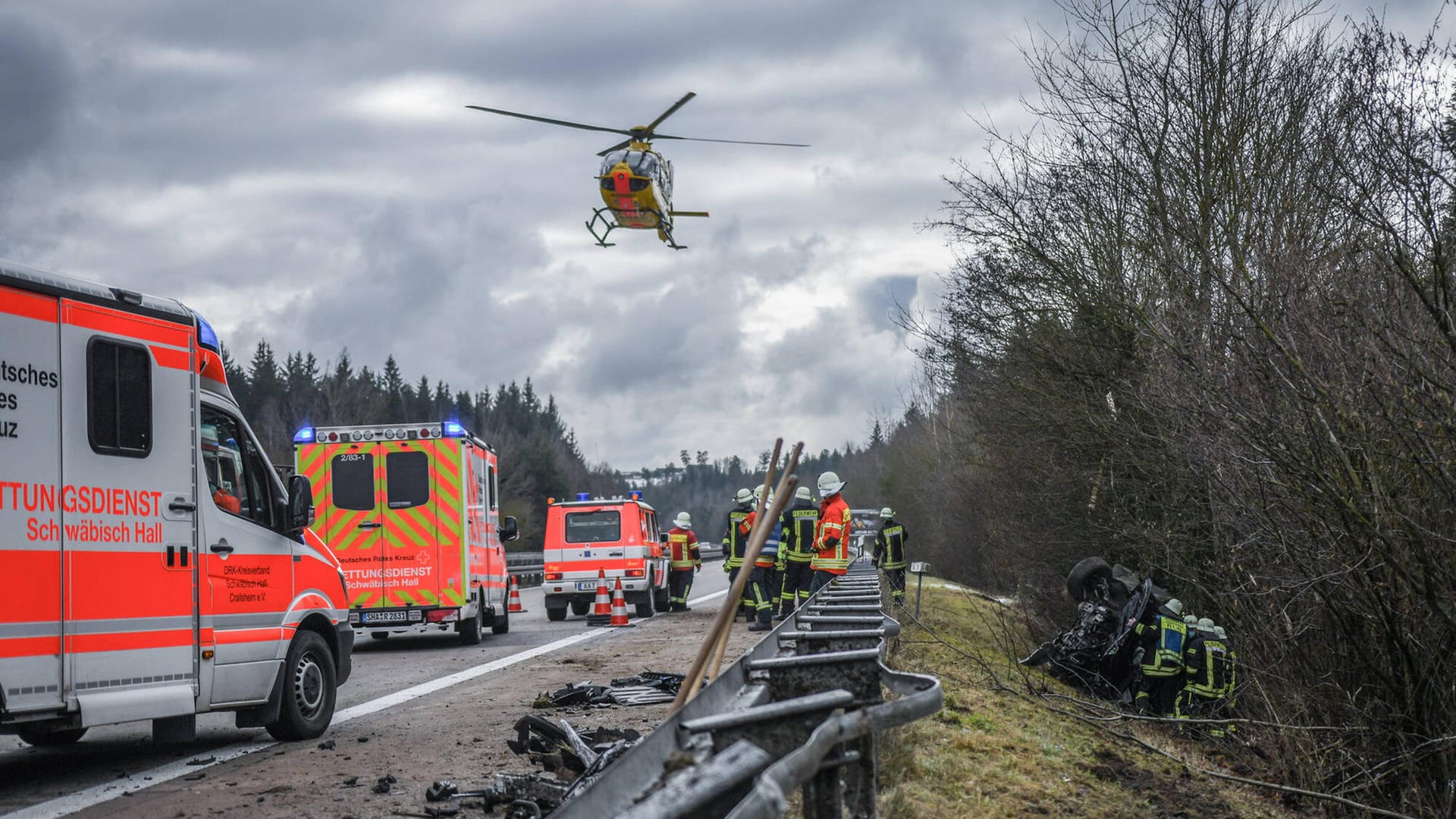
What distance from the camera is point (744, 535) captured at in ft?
57.8

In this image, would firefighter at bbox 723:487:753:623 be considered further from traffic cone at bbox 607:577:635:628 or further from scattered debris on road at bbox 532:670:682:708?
scattered debris on road at bbox 532:670:682:708

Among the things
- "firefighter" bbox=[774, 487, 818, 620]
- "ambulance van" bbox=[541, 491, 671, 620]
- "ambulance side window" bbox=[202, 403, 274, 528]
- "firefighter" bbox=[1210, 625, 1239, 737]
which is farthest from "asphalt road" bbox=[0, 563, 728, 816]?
"firefighter" bbox=[1210, 625, 1239, 737]

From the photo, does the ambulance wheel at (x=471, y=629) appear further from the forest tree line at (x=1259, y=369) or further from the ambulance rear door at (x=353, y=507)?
the forest tree line at (x=1259, y=369)

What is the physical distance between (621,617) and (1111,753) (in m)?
11.7

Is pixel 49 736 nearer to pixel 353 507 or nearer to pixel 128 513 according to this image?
pixel 128 513

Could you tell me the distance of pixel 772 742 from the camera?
3.54 m

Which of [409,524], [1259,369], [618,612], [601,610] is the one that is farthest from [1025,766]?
[601,610]

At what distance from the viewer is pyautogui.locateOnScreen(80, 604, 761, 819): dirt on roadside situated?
6.15 m

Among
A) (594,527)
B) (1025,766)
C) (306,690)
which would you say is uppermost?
(594,527)

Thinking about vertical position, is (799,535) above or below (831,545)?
above

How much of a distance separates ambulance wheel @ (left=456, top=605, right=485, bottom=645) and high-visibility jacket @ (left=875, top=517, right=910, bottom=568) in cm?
621

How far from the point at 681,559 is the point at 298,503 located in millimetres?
14708

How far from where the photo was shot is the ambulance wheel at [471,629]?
16.4 meters

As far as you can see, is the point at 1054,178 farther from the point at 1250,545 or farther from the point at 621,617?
the point at 621,617
